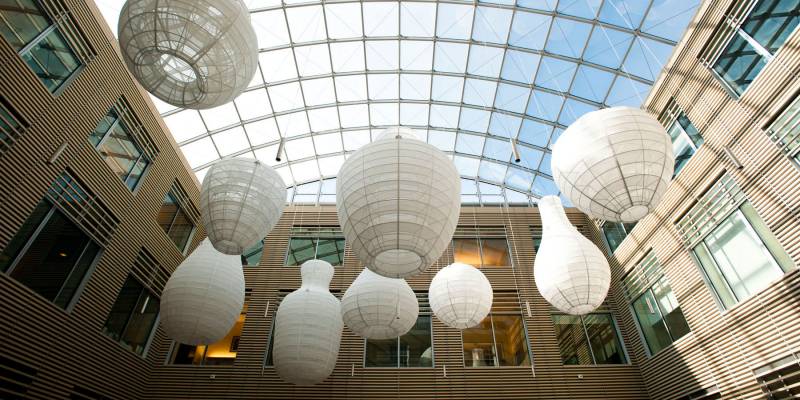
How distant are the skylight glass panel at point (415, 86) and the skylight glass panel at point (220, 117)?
6816mm

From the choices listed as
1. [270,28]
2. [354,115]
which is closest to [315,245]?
[354,115]

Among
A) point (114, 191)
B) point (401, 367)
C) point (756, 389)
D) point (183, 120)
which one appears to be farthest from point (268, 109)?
point (756, 389)

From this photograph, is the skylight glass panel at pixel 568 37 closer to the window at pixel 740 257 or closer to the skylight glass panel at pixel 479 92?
the skylight glass panel at pixel 479 92

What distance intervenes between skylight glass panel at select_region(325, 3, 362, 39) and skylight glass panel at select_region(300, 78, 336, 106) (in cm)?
201

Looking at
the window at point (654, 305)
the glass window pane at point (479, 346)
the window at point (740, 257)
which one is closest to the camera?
the window at point (740, 257)

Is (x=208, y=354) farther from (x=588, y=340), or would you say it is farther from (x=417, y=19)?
(x=417, y=19)

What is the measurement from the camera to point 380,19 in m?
15.7

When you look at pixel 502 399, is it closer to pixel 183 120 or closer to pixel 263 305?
pixel 263 305

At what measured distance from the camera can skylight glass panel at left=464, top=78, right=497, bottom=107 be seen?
17453 millimetres

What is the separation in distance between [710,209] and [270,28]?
561 inches

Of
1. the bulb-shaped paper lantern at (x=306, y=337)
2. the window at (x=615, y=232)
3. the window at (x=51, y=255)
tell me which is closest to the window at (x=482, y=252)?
the window at (x=615, y=232)

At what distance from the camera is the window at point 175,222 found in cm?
1366

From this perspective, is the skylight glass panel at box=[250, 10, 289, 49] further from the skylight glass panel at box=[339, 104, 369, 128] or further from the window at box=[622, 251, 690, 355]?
the window at box=[622, 251, 690, 355]

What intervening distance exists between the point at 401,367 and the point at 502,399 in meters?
3.08
